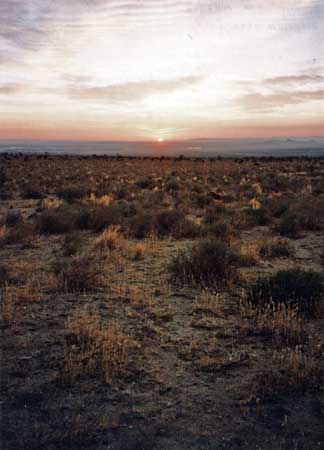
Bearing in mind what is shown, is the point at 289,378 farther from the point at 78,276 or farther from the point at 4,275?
the point at 4,275

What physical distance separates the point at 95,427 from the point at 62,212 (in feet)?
38.0

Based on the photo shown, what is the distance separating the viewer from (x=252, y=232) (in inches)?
550

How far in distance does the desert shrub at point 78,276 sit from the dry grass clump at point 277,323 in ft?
9.96

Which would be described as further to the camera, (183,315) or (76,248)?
(76,248)

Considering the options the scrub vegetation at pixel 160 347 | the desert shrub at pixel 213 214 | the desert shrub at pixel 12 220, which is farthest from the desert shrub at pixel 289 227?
the desert shrub at pixel 12 220

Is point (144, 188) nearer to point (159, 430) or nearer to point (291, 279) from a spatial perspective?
point (291, 279)

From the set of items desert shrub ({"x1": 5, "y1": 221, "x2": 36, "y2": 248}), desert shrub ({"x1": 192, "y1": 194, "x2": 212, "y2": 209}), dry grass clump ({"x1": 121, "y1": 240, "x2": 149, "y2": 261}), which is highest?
desert shrub ({"x1": 192, "y1": 194, "x2": 212, "y2": 209})

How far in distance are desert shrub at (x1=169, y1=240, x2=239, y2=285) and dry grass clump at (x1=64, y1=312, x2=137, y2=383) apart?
271 cm

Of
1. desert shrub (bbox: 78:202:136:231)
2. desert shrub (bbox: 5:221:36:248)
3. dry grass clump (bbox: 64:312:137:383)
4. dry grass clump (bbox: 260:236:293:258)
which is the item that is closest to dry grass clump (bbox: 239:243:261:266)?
dry grass clump (bbox: 260:236:293:258)

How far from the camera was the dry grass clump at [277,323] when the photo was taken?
19.2ft

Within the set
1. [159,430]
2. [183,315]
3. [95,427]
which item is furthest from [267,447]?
[183,315]

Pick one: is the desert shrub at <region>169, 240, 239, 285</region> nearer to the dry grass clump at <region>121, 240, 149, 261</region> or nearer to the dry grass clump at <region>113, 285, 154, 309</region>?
the dry grass clump at <region>113, 285, 154, 309</region>

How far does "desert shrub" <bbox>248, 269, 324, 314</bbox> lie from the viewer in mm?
6970

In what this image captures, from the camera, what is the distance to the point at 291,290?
7152 mm
